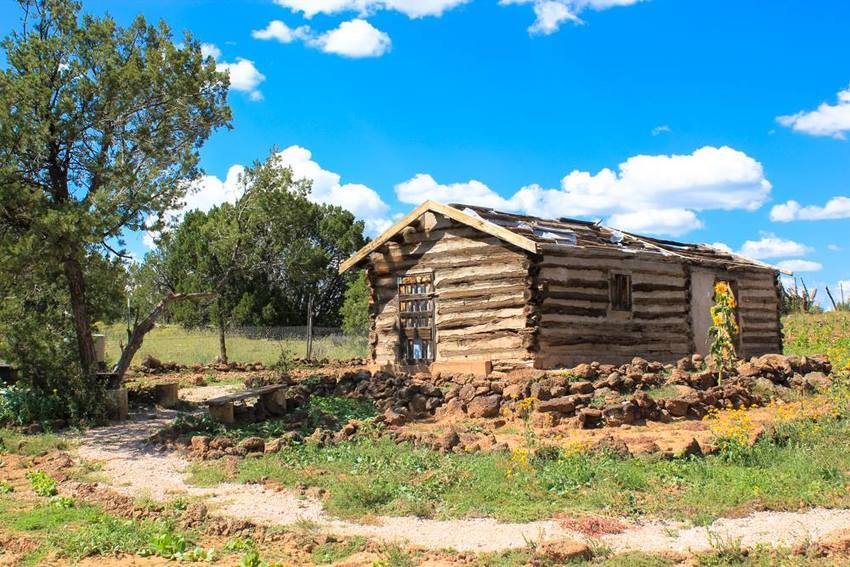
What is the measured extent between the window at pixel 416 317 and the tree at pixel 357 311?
1642cm

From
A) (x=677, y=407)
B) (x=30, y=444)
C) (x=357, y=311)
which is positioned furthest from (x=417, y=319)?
(x=357, y=311)

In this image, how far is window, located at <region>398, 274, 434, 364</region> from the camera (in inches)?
749

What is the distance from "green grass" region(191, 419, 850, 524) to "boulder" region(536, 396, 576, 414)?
3.20 metres

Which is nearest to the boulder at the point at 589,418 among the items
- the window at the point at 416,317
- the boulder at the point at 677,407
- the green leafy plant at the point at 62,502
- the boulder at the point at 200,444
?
the boulder at the point at 677,407

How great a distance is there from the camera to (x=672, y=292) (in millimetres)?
19828

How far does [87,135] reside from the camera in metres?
14.6

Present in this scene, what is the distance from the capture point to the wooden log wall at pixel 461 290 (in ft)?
56.3

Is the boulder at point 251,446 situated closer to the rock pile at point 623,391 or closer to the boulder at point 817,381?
the rock pile at point 623,391

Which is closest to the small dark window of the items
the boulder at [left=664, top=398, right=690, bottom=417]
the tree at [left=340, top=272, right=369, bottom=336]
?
the boulder at [left=664, top=398, right=690, bottom=417]

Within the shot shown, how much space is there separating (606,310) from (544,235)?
2326mm

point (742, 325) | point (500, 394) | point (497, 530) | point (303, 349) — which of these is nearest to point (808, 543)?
point (497, 530)

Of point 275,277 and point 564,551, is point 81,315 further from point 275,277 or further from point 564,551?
point 275,277

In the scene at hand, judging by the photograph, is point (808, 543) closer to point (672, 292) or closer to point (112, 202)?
point (112, 202)

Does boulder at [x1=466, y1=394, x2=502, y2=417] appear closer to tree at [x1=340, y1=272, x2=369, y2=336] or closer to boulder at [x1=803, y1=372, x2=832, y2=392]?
boulder at [x1=803, y1=372, x2=832, y2=392]
